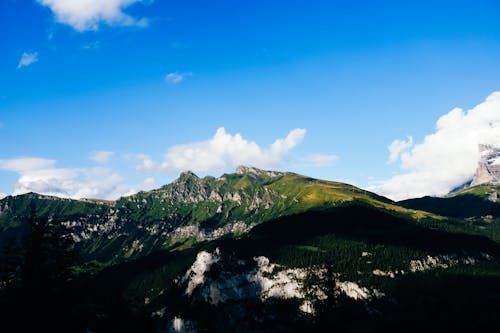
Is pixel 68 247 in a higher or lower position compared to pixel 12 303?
higher

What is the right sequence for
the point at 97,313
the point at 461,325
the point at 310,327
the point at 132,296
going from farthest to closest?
the point at 461,325 < the point at 310,327 < the point at 132,296 < the point at 97,313

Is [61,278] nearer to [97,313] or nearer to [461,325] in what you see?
[97,313]

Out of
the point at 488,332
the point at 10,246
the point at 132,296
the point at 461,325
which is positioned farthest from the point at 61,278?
the point at 461,325

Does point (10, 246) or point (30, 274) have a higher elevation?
point (10, 246)

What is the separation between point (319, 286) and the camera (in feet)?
176

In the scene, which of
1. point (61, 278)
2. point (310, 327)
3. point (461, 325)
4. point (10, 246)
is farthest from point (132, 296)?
point (461, 325)

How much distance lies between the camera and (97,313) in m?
22.0

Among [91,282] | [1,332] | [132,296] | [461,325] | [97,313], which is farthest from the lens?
[461,325]

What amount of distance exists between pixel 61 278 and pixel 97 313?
2643 millimetres

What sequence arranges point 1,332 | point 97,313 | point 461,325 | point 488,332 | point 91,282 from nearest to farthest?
point 1,332, point 97,313, point 91,282, point 488,332, point 461,325

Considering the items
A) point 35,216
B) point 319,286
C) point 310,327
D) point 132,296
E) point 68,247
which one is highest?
point 35,216

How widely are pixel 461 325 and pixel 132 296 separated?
209139 mm

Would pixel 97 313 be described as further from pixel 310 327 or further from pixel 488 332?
pixel 488 332

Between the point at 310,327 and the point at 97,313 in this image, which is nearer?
the point at 97,313
